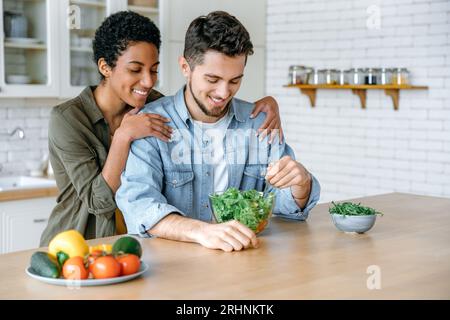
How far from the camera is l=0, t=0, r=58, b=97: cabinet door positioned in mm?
4750

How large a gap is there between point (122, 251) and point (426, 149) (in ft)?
12.6

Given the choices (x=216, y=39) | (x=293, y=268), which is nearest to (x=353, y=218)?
(x=293, y=268)

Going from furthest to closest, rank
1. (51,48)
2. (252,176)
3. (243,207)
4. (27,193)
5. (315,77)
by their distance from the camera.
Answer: (315,77) → (51,48) → (27,193) → (252,176) → (243,207)

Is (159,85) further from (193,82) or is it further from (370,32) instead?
(193,82)

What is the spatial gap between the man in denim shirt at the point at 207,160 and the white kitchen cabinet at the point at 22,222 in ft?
6.45

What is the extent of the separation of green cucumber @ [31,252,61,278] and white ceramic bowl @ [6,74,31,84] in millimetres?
3044

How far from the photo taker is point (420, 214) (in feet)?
10.4

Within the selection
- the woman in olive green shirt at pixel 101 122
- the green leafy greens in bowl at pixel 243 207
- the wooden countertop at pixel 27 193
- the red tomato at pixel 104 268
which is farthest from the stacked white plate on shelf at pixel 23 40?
the red tomato at pixel 104 268

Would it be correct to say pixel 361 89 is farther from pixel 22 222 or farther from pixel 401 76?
pixel 22 222

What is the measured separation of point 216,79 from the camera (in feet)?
8.62

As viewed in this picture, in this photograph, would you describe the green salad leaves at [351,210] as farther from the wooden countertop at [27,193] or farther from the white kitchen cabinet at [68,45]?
the white kitchen cabinet at [68,45]

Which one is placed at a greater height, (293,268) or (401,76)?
(401,76)

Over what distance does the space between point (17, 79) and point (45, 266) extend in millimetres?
3129
